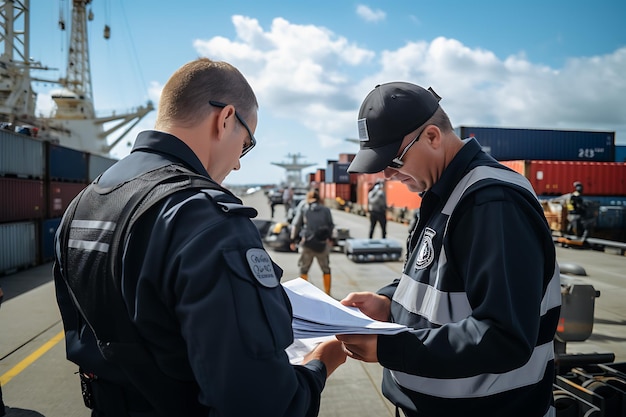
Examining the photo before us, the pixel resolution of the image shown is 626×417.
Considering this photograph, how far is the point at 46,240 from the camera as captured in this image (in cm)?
1256

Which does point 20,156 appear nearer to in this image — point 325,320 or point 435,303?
point 325,320

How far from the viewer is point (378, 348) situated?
1557 millimetres

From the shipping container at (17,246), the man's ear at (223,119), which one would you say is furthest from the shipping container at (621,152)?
the man's ear at (223,119)

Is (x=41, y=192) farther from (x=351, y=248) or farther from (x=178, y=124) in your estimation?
(x=178, y=124)

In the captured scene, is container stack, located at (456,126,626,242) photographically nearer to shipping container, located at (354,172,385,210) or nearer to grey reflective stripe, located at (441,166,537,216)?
shipping container, located at (354,172,385,210)

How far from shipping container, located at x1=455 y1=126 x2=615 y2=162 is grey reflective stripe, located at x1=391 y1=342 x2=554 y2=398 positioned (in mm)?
26809

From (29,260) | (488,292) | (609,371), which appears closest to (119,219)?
(488,292)

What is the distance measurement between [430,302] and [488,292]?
0.34 meters

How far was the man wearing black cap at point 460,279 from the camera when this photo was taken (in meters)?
1.37

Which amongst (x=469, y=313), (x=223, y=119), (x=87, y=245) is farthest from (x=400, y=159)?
(x=87, y=245)

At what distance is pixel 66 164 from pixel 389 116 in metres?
15.2

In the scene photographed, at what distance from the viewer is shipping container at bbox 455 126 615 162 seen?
27.1 m

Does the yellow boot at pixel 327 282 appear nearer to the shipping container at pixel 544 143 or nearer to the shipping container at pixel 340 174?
the shipping container at pixel 544 143

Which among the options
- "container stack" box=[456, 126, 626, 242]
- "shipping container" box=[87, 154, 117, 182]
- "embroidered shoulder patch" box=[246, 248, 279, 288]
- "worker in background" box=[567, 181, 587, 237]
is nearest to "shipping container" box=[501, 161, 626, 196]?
"container stack" box=[456, 126, 626, 242]
